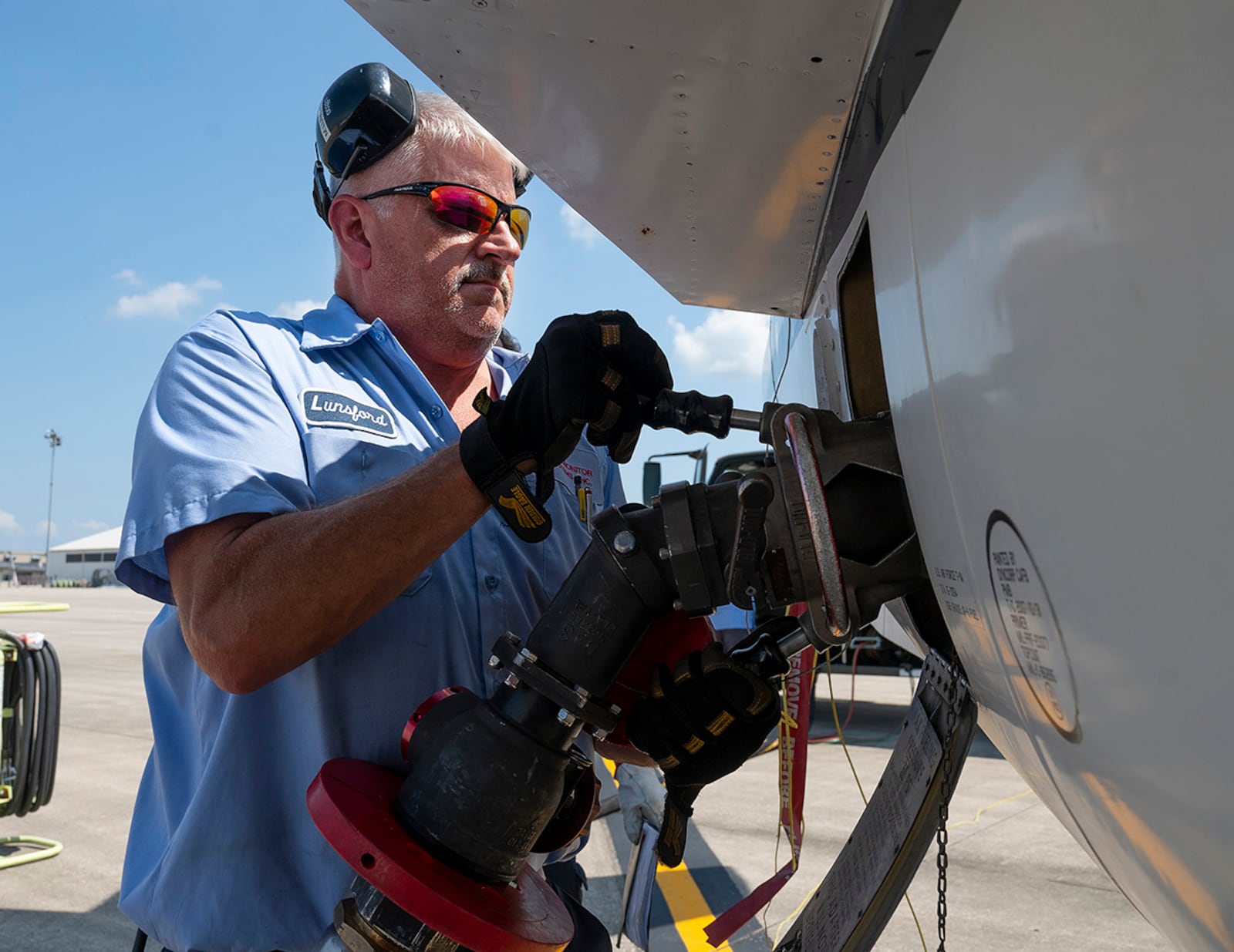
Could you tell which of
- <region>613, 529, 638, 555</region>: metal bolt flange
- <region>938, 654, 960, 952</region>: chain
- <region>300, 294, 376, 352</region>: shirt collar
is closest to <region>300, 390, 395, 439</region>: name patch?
<region>300, 294, 376, 352</region>: shirt collar

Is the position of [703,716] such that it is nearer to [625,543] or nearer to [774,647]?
[774,647]

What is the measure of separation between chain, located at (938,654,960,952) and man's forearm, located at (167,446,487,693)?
27.8 inches

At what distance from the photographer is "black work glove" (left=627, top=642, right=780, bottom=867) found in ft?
4.07

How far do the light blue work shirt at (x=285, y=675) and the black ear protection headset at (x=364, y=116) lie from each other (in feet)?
1.28

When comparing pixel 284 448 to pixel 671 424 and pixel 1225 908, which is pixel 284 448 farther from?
pixel 1225 908

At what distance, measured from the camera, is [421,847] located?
1158 millimetres

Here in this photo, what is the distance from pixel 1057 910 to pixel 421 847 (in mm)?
3257

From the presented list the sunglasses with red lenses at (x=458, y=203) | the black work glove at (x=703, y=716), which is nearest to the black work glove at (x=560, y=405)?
the black work glove at (x=703, y=716)

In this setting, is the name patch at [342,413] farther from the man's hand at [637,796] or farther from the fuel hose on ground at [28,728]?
the fuel hose on ground at [28,728]

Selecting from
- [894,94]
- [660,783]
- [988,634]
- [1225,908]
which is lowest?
[660,783]

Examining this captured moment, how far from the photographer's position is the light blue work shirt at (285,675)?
1384mm

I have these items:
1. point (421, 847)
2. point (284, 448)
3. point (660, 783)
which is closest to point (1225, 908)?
point (421, 847)

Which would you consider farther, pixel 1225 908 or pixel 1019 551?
pixel 1019 551

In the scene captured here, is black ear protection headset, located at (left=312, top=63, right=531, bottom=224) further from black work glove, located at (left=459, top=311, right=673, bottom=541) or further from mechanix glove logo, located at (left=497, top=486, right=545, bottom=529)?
mechanix glove logo, located at (left=497, top=486, right=545, bottom=529)
